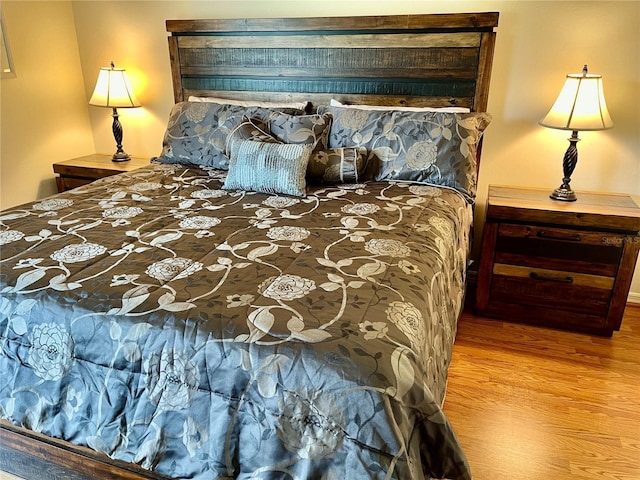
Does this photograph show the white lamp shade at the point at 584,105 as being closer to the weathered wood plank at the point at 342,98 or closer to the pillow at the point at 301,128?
the weathered wood plank at the point at 342,98

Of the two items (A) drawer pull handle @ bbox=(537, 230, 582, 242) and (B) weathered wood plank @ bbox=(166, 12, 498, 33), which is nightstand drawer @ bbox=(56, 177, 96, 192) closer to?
(B) weathered wood plank @ bbox=(166, 12, 498, 33)

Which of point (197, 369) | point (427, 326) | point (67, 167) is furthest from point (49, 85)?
point (427, 326)

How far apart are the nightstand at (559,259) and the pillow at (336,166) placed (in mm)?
681

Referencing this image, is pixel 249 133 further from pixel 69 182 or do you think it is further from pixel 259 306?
pixel 69 182

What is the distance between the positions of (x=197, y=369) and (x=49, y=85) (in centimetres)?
295

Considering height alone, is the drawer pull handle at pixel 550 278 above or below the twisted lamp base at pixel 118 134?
below

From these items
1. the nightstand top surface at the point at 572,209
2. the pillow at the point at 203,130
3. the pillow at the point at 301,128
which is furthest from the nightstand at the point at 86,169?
the nightstand top surface at the point at 572,209

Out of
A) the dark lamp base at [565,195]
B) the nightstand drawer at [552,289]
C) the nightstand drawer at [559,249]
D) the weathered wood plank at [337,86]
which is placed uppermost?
the weathered wood plank at [337,86]

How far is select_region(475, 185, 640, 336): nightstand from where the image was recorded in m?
2.21

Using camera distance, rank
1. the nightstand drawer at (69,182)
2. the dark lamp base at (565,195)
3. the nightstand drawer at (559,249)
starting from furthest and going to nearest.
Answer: the nightstand drawer at (69,182), the dark lamp base at (565,195), the nightstand drawer at (559,249)

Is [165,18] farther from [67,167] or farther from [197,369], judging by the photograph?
[197,369]

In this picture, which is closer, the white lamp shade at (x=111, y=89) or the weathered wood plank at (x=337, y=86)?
the weathered wood plank at (x=337, y=86)

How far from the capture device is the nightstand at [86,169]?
304cm

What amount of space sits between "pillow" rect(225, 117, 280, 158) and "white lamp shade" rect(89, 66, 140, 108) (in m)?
1.08
